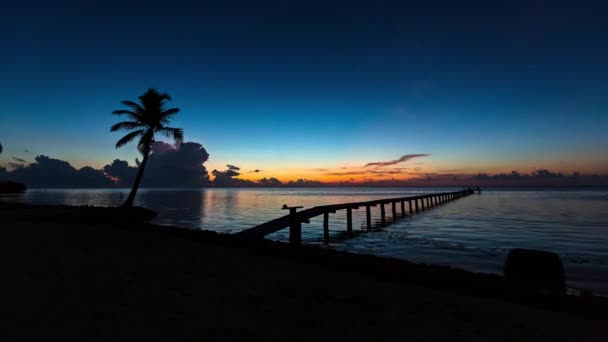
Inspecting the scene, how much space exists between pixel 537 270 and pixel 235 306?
24.5 ft

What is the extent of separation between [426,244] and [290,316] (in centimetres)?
1299

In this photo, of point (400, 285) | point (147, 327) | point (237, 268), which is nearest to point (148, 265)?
point (237, 268)

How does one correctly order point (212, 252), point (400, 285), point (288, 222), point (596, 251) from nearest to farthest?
1. point (400, 285)
2. point (212, 252)
3. point (596, 251)
4. point (288, 222)

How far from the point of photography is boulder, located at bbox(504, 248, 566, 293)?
25.0 feet

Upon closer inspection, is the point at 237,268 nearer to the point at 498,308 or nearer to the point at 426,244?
the point at 498,308

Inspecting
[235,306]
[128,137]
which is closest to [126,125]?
[128,137]

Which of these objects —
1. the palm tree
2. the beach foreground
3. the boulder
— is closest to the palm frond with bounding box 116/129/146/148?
the palm tree

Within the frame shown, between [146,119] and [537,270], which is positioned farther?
[146,119]

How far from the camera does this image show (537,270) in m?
7.81

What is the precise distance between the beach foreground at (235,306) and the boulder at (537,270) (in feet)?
8.76

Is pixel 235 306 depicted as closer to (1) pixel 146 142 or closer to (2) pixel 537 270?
(2) pixel 537 270

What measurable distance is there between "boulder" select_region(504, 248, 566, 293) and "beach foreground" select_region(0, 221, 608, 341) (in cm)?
267

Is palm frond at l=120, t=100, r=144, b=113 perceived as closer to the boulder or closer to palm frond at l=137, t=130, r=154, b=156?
palm frond at l=137, t=130, r=154, b=156

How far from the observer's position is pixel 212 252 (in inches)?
358
